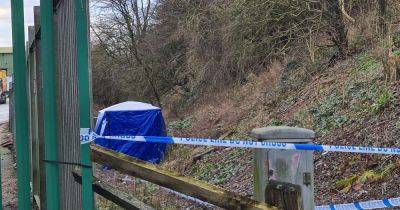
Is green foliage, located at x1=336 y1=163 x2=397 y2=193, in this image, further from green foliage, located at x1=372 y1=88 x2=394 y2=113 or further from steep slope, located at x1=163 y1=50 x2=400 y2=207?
green foliage, located at x1=372 y1=88 x2=394 y2=113

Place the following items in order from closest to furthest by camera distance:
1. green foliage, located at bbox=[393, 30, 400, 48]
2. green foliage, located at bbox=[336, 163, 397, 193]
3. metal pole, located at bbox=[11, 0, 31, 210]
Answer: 1. metal pole, located at bbox=[11, 0, 31, 210]
2. green foliage, located at bbox=[336, 163, 397, 193]
3. green foliage, located at bbox=[393, 30, 400, 48]

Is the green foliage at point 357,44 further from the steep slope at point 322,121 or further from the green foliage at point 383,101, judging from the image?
the green foliage at point 383,101

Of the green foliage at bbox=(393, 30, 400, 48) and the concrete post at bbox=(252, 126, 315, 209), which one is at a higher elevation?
the green foliage at bbox=(393, 30, 400, 48)

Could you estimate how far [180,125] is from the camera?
2327 centimetres

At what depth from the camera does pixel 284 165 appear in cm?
A: 306

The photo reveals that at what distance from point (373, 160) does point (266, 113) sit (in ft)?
24.4

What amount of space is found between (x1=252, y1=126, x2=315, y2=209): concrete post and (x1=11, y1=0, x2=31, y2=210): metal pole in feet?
6.78

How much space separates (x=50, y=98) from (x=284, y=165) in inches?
66.3

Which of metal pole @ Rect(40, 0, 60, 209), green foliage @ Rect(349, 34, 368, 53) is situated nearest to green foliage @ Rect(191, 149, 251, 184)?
green foliage @ Rect(349, 34, 368, 53)

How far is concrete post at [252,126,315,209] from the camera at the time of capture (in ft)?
9.91

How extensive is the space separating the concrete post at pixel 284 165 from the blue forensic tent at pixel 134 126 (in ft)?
51.3

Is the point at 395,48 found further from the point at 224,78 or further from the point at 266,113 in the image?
the point at 224,78

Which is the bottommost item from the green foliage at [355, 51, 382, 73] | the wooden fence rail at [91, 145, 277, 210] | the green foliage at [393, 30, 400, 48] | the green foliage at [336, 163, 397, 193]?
the green foliage at [336, 163, 397, 193]

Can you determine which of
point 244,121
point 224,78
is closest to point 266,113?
point 244,121
